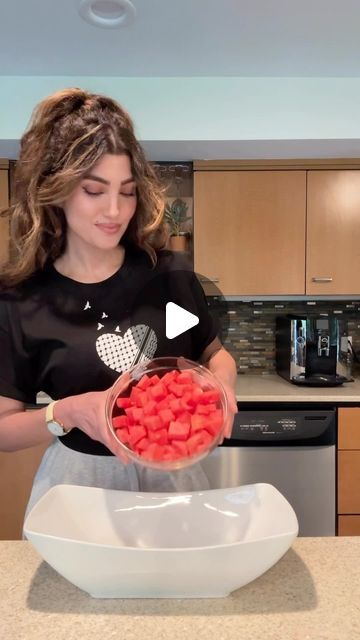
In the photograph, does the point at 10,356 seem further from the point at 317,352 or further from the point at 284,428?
the point at 317,352

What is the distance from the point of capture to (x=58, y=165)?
2.89 feet

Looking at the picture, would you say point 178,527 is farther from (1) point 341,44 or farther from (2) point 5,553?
(1) point 341,44

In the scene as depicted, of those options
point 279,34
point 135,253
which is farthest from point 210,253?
point 135,253

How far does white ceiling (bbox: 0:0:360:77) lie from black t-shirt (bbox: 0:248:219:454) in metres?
1.08

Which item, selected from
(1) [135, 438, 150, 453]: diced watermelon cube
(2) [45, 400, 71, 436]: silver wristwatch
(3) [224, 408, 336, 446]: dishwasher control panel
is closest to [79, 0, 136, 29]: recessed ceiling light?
(2) [45, 400, 71, 436]: silver wristwatch

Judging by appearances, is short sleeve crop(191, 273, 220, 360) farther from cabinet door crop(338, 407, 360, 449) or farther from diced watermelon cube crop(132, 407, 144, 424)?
cabinet door crop(338, 407, 360, 449)

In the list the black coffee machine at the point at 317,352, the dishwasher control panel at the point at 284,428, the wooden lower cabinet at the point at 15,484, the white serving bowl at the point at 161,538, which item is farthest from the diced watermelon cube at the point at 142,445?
the black coffee machine at the point at 317,352

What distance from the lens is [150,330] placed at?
Answer: 1.00 m

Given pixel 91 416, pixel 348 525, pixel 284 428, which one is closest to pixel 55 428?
pixel 91 416

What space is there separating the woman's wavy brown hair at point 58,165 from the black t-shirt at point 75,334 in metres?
0.06

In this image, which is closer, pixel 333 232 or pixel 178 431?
pixel 178 431

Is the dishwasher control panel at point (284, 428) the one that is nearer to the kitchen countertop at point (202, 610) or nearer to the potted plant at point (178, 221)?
the potted plant at point (178, 221)

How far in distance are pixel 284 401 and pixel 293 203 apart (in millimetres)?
907

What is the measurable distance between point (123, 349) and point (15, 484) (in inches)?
61.9
